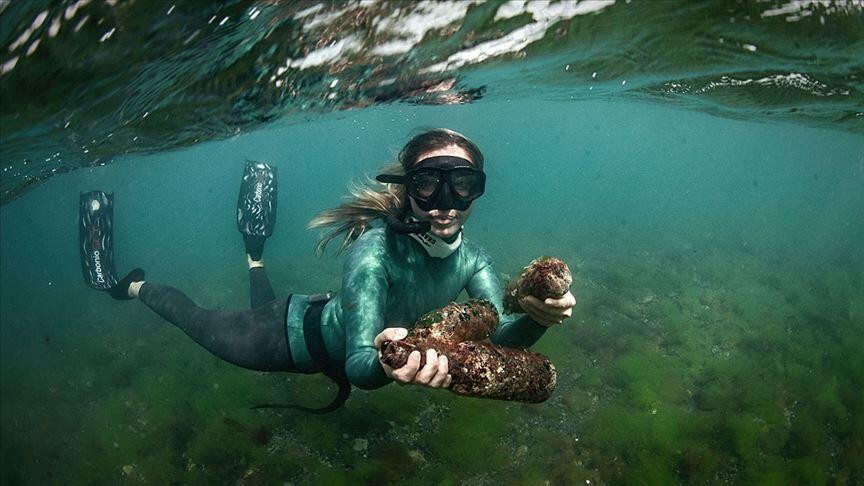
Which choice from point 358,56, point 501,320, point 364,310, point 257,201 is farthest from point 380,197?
point 257,201

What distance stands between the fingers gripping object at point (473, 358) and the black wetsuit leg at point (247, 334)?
3431mm

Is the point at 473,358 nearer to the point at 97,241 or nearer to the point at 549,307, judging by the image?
the point at 549,307

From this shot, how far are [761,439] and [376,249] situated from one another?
8.01 metres

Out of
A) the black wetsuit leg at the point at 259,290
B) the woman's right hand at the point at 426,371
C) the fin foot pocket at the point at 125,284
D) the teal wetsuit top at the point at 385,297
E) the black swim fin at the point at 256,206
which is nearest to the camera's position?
the woman's right hand at the point at 426,371

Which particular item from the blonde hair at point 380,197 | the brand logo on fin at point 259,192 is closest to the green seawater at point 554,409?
the blonde hair at point 380,197

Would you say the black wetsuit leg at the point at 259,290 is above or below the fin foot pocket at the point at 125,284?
below

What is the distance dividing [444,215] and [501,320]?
4.18 ft

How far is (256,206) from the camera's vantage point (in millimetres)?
13391

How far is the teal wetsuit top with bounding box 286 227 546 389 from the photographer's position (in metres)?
3.93

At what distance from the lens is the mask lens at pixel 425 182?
4691 millimetres

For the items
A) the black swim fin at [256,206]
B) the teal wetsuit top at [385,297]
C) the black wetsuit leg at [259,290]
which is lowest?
the black wetsuit leg at [259,290]

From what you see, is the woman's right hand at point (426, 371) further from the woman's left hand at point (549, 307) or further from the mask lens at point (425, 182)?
the mask lens at point (425, 182)

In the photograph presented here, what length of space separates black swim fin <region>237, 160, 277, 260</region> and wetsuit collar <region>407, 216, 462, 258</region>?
8.19 meters

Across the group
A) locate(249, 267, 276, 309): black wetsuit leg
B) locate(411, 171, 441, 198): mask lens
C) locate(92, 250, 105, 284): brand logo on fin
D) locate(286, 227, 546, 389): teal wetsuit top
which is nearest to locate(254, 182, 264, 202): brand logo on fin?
locate(249, 267, 276, 309): black wetsuit leg
